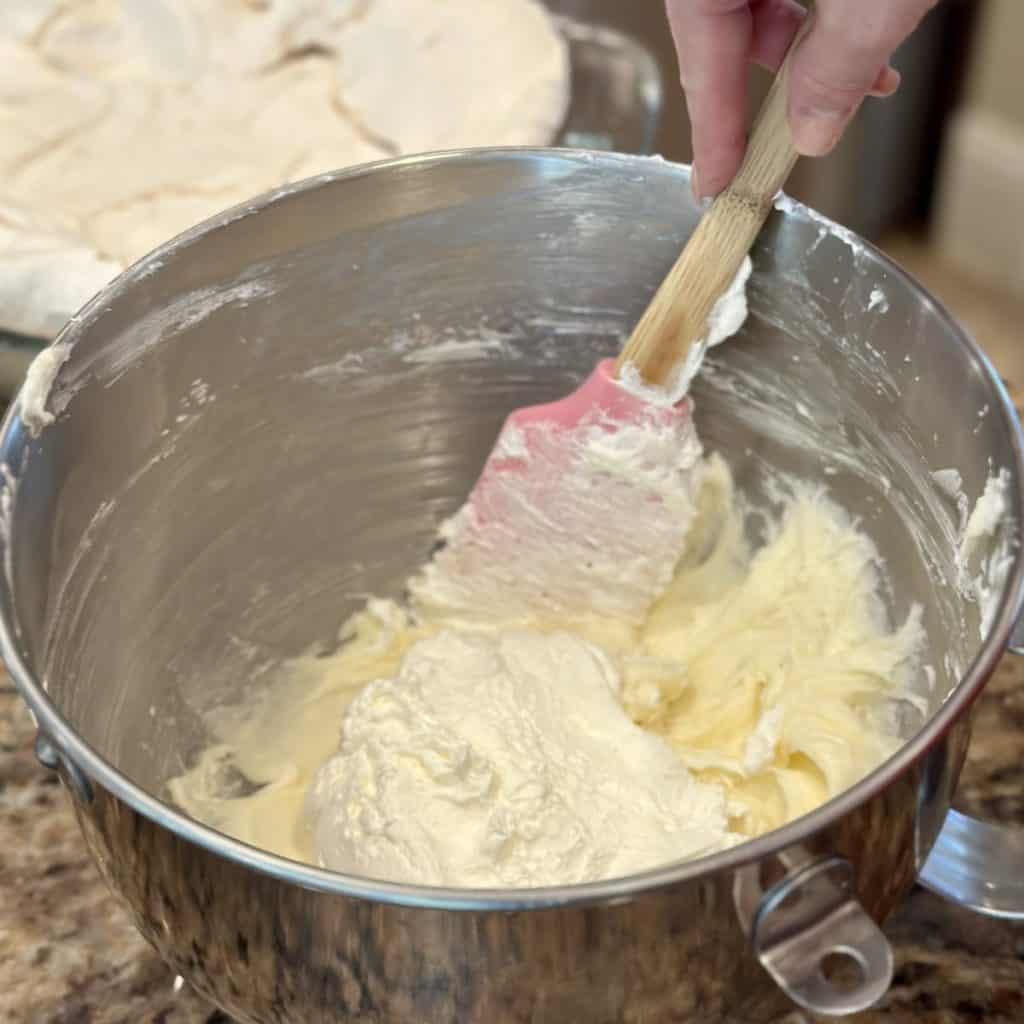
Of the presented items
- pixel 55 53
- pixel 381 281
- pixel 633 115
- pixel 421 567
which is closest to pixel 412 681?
pixel 421 567

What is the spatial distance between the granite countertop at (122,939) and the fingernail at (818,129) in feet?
1.24

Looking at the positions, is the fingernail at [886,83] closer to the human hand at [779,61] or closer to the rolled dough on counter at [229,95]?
the human hand at [779,61]

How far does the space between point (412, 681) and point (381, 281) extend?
0.86 ft

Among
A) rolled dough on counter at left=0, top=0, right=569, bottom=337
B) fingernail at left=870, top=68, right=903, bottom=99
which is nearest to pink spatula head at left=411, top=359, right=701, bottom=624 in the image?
fingernail at left=870, top=68, right=903, bottom=99

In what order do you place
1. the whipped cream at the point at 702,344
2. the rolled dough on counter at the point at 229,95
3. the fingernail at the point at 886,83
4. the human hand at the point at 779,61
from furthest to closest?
the rolled dough on counter at the point at 229,95
the whipped cream at the point at 702,344
the fingernail at the point at 886,83
the human hand at the point at 779,61

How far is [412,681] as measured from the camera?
828mm

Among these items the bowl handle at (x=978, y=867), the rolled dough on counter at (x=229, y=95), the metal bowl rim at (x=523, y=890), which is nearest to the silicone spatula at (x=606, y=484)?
the metal bowl rim at (x=523, y=890)

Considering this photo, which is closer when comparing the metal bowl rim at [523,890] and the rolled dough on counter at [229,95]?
the metal bowl rim at [523,890]

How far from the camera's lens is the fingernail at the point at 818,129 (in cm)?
59

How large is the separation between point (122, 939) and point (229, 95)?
1.00 m

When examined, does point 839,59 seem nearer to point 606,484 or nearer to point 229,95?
point 606,484

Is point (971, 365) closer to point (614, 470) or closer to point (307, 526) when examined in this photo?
point (614, 470)

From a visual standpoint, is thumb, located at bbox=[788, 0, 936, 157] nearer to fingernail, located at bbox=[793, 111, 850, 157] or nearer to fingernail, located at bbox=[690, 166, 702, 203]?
fingernail, located at bbox=[793, 111, 850, 157]

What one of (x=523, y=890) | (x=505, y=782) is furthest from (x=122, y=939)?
(x=523, y=890)
